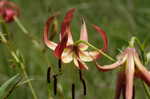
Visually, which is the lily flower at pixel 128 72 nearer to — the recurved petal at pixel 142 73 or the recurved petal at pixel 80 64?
the recurved petal at pixel 142 73

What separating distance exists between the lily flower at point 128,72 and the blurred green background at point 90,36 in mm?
821

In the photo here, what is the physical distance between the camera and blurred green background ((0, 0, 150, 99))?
2.95 m

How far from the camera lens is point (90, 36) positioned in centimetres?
382

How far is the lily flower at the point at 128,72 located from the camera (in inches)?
47.4

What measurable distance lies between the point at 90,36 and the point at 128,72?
2593 mm

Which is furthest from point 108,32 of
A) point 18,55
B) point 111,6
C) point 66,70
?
point 18,55

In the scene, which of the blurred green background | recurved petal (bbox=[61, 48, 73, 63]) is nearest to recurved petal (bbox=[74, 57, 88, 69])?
recurved petal (bbox=[61, 48, 73, 63])

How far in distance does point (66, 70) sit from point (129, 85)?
2152 millimetres

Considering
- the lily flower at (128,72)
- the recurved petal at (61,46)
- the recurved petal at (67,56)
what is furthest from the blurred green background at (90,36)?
the lily flower at (128,72)

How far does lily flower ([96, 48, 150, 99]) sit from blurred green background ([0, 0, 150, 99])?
32.3 inches

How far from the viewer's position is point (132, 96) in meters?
1.19

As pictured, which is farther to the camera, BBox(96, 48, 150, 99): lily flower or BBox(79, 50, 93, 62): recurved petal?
BBox(79, 50, 93, 62): recurved petal

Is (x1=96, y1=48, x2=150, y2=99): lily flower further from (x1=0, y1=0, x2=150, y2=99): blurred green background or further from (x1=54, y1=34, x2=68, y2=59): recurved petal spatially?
(x1=0, y1=0, x2=150, y2=99): blurred green background

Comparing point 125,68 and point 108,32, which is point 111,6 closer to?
point 108,32
